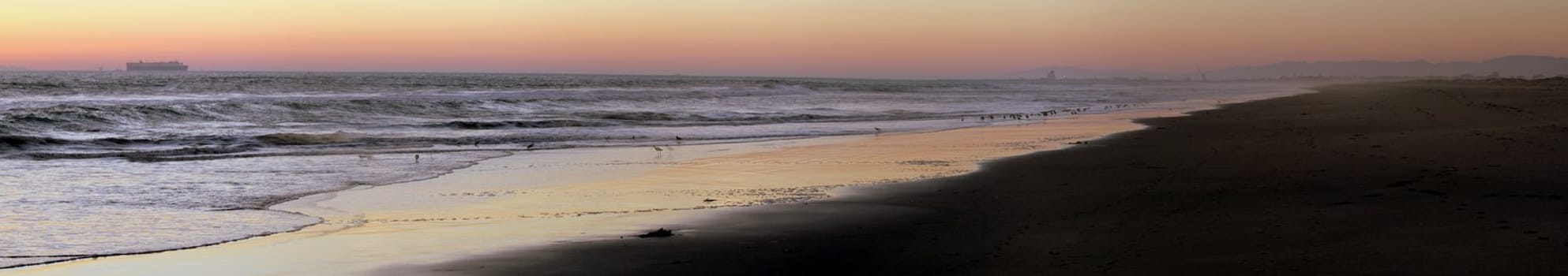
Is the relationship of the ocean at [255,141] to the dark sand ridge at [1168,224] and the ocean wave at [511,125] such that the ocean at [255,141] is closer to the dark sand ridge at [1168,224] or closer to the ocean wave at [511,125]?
the ocean wave at [511,125]

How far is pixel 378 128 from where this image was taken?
2334 cm

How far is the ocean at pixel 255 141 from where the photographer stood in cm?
784

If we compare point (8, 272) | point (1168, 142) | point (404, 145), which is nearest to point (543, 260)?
point (8, 272)

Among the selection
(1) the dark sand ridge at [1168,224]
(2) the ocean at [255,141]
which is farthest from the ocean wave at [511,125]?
(1) the dark sand ridge at [1168,224]

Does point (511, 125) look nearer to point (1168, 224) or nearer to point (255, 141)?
point (255, 141)

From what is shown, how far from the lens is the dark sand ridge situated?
5.49m

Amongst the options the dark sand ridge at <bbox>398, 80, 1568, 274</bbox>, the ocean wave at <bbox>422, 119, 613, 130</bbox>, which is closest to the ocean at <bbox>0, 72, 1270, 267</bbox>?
the ocean wave at <bbox>422, 119, 613, 130</bbox>

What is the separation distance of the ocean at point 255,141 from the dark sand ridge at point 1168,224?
9.27 feet

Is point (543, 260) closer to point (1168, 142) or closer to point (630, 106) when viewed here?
point (1168, 142)

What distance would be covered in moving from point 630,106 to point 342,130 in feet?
54.2

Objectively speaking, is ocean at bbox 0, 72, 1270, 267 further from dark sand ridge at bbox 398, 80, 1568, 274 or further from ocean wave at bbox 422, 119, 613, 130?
dark sand ridge at bbox 398, 80, 1568, 274

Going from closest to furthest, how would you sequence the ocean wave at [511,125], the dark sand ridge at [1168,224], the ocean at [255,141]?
the dark sand ridge at [1168,224] < the ocean at [255,141] < the ocean wave at [511,125]

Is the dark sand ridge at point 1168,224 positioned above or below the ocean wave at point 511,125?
above

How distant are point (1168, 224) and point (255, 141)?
14847mm
